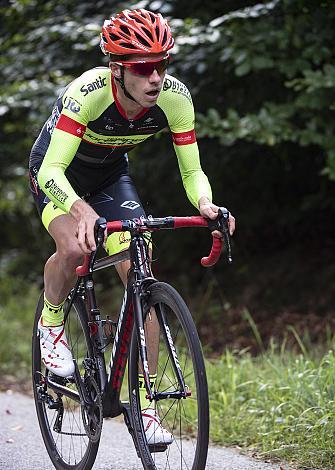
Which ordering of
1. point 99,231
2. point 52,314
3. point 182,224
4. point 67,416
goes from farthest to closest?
1. point 67,416
2. point 52,314
3. point 182,224
4. point 99,231

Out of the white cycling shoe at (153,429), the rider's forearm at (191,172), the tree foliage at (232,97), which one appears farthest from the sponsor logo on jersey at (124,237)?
the tree foliage at (232,97)

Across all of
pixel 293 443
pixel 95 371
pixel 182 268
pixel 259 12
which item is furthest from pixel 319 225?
pixel 95 371

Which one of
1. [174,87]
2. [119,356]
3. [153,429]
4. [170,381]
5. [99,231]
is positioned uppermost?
[174,87]

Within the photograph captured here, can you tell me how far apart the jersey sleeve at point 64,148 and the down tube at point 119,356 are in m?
0.50

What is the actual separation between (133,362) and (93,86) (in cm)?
125

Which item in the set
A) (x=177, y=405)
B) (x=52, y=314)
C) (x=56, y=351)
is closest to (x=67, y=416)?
(x=56, y=351)

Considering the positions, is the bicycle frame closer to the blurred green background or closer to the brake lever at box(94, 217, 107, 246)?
the brake lever at box(94, 217, 107, 246)

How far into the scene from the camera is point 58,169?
3947 mm

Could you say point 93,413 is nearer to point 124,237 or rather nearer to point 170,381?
point 170,381

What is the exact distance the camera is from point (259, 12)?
6949 millimetres

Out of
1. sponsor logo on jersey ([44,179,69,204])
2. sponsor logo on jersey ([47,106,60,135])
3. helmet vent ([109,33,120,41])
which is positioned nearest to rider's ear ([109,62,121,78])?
helmet vent ([109,33,120,41])

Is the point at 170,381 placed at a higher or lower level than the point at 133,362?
lower

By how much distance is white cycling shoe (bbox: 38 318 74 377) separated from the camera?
173 inches

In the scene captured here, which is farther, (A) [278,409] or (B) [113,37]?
(A) [278,409]
